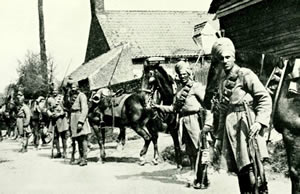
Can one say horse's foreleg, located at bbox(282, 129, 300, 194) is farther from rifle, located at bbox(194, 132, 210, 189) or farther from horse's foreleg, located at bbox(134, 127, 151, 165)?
horse's foreleg, located at bbox(134, 127, 151, 165)

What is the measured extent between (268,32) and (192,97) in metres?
7.58

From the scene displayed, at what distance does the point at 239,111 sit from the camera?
18.6 feet

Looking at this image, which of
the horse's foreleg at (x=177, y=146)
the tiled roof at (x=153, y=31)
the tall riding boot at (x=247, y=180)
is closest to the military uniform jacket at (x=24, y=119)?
the horse's foreleg at (x=177, y=146)

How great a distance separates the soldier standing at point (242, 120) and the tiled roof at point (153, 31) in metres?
27.8

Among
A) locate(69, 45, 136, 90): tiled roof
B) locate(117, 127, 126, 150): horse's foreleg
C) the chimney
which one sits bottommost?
locate(117, 127, 126, 150): horse's foreleg

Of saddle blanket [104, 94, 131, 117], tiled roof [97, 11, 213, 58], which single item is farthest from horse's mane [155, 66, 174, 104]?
tiled roof [97, 11, 213, 58]

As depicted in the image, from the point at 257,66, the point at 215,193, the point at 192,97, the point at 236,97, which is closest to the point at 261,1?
the point at 257,66

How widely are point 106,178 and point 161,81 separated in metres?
2.30

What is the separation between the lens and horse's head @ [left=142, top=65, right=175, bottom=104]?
9.97 m

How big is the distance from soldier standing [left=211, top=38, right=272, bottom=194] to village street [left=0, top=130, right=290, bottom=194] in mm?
1881

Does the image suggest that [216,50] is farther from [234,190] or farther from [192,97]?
[234,190]

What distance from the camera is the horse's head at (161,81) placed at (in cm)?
997

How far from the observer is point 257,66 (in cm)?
1455

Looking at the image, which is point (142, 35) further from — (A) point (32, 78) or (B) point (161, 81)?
(B) point (161, 81)
